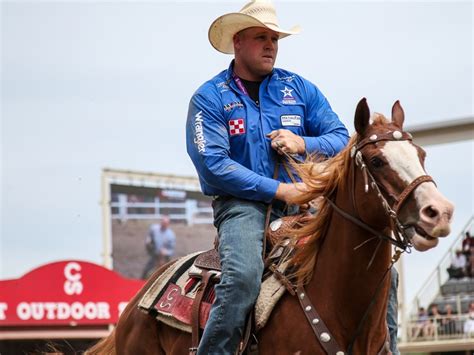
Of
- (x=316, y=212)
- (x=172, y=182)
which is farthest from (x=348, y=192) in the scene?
(x=172, y=182)

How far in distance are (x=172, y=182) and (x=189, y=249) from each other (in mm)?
2613

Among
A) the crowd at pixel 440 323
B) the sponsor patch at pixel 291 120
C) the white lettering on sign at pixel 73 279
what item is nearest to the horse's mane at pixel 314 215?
the sponsor patch at pixel 291 120

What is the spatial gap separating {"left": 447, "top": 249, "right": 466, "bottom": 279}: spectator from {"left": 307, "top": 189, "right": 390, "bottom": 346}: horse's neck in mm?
17654

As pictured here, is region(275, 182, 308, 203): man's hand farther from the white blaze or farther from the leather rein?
the white blaze

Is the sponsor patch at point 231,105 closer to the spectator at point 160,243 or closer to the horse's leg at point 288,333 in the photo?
the horse's leg at point 288,333

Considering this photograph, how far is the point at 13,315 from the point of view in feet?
79.9

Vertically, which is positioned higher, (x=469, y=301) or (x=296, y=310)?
(x=296, y=310)

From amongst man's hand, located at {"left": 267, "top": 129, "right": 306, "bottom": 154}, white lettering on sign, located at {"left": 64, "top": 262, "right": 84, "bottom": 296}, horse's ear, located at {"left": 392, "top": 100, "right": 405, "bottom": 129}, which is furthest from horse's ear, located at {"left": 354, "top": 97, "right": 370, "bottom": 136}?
white lettering on sign, located at {"left": 64, "top": 262, "right": 84, "bottom": 296}

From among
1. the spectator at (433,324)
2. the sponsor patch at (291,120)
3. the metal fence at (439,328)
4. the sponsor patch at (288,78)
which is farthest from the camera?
the spectator at (433,324)

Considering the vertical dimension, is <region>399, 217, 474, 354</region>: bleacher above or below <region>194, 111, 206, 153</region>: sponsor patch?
below

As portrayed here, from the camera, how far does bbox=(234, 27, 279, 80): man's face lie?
7.89 meters

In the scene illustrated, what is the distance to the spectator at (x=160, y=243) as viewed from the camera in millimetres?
40500

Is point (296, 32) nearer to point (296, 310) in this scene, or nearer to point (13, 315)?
point (296, 310)

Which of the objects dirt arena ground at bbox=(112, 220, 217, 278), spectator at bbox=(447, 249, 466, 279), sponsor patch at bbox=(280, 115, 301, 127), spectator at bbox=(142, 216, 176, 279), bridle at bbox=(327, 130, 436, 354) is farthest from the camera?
spectator at bbox=(142, 216, 176, 279)
